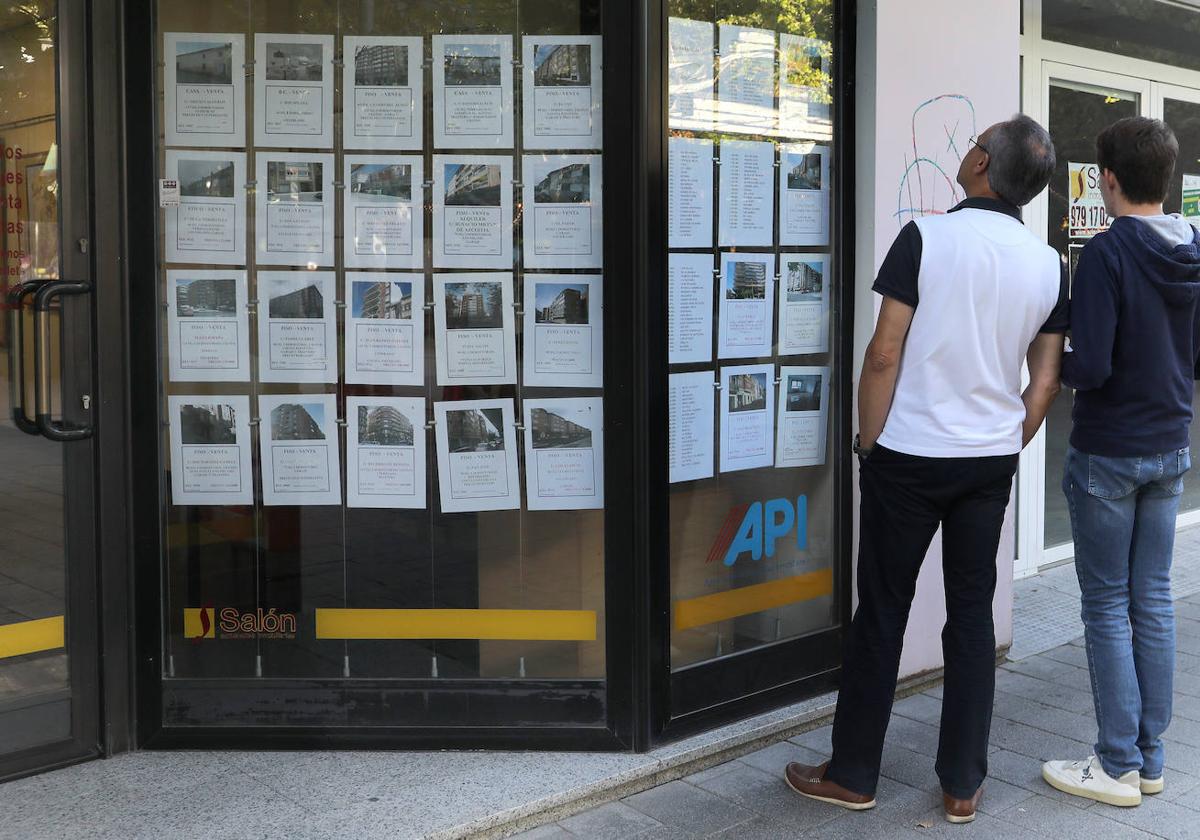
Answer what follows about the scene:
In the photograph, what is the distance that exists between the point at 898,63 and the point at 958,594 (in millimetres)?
1996

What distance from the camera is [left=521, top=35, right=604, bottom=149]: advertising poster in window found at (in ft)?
12.4

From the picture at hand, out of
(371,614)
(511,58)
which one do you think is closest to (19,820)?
(371,614)

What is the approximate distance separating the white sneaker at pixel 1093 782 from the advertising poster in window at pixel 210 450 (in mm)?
2668

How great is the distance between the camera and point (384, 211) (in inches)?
151

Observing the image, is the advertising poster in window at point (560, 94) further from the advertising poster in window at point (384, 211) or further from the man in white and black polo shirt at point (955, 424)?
the man in white and black polo shirt at point (955, 424)

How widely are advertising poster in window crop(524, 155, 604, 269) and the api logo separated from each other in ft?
3.43

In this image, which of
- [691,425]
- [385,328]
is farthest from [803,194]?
[385,328]

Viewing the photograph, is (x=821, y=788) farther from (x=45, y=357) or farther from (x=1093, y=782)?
(x=45, y=357)

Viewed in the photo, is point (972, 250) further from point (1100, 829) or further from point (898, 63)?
point (1100, 829)

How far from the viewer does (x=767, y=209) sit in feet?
13.8

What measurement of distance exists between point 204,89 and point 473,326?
43.7 inches

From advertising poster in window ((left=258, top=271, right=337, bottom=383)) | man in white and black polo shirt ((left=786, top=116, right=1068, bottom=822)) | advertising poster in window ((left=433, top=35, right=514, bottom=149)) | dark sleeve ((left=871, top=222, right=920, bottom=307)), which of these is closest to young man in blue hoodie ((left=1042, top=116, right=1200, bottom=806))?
man in white and black polo shirt ((left=786, top=116, right=1068, bottom=822))

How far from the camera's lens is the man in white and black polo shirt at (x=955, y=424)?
3.27 m

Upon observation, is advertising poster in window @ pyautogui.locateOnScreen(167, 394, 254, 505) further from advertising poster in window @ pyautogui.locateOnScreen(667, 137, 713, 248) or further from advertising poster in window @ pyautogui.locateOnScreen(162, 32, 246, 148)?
advertising poster in window @ pyautogui.locateOnScreen(667, 137, 713, 248)
